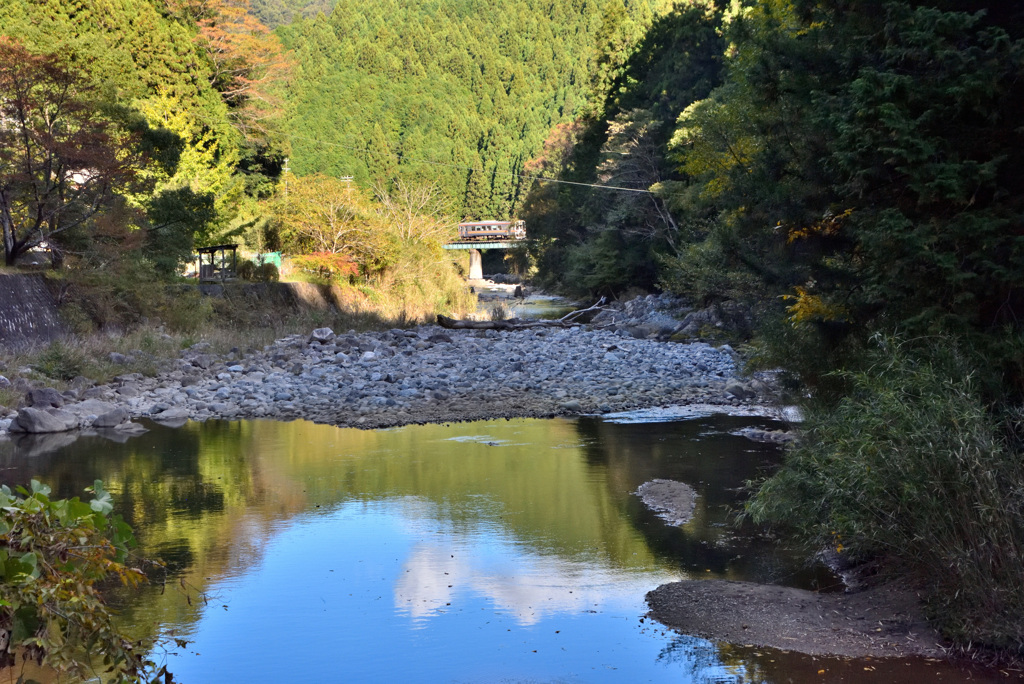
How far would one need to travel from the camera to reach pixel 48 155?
2358 cm

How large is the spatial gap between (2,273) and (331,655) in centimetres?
1876

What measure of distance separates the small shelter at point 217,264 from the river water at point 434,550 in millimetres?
19323

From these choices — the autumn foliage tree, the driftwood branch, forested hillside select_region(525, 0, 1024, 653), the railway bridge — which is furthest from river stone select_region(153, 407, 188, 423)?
the railway bridge

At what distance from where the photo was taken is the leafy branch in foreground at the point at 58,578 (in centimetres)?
371

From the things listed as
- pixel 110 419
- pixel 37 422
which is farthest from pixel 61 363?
pixel 37 422

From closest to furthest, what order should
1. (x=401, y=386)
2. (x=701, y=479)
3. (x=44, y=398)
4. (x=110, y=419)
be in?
(x=701, y=479) → (x=110, y=419) → (x=44, y=398) → (x=401, y=386)

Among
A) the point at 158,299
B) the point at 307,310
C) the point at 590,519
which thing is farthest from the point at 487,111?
the point at 590,519

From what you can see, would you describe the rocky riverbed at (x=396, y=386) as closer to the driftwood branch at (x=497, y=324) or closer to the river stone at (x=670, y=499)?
the driftwood branch at (x=497, y=324)

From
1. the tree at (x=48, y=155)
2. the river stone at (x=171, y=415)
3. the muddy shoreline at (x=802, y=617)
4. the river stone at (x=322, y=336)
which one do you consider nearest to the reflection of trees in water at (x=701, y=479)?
the muddy shoreline at (x=802, y=617)

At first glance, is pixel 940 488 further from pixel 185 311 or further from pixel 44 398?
pixel 185 311

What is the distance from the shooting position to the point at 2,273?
22234mm

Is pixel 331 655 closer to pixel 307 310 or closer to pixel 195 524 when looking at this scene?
pixel 195 524

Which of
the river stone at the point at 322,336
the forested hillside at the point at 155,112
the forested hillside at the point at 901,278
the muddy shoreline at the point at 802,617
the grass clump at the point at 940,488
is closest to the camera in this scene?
the grass clump at the point at 940,488

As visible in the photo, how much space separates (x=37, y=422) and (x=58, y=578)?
508 inches
